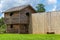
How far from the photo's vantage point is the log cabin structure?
32.4 meters

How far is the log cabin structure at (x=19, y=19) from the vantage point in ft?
106

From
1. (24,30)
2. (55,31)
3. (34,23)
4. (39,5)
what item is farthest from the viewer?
(39,5)

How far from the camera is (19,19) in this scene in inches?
1276

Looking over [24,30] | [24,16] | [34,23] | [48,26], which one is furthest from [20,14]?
[48,26]

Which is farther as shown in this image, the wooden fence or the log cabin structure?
the log cabin structure

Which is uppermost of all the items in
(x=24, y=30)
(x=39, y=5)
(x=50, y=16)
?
(x=39, y=5)

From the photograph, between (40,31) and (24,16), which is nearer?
(40,31)

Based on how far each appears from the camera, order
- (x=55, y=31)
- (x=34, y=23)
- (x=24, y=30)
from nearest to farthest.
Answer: (x=55, y=31), (x=34, y=23), (x=24, y=30)

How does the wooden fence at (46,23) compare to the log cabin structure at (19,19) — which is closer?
the wooden fence at (46,23)

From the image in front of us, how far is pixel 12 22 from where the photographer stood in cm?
3353

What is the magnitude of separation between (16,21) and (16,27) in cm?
143

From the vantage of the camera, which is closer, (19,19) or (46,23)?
(46,23)

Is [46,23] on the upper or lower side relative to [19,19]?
lower

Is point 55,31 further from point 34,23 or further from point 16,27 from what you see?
point 16,27
